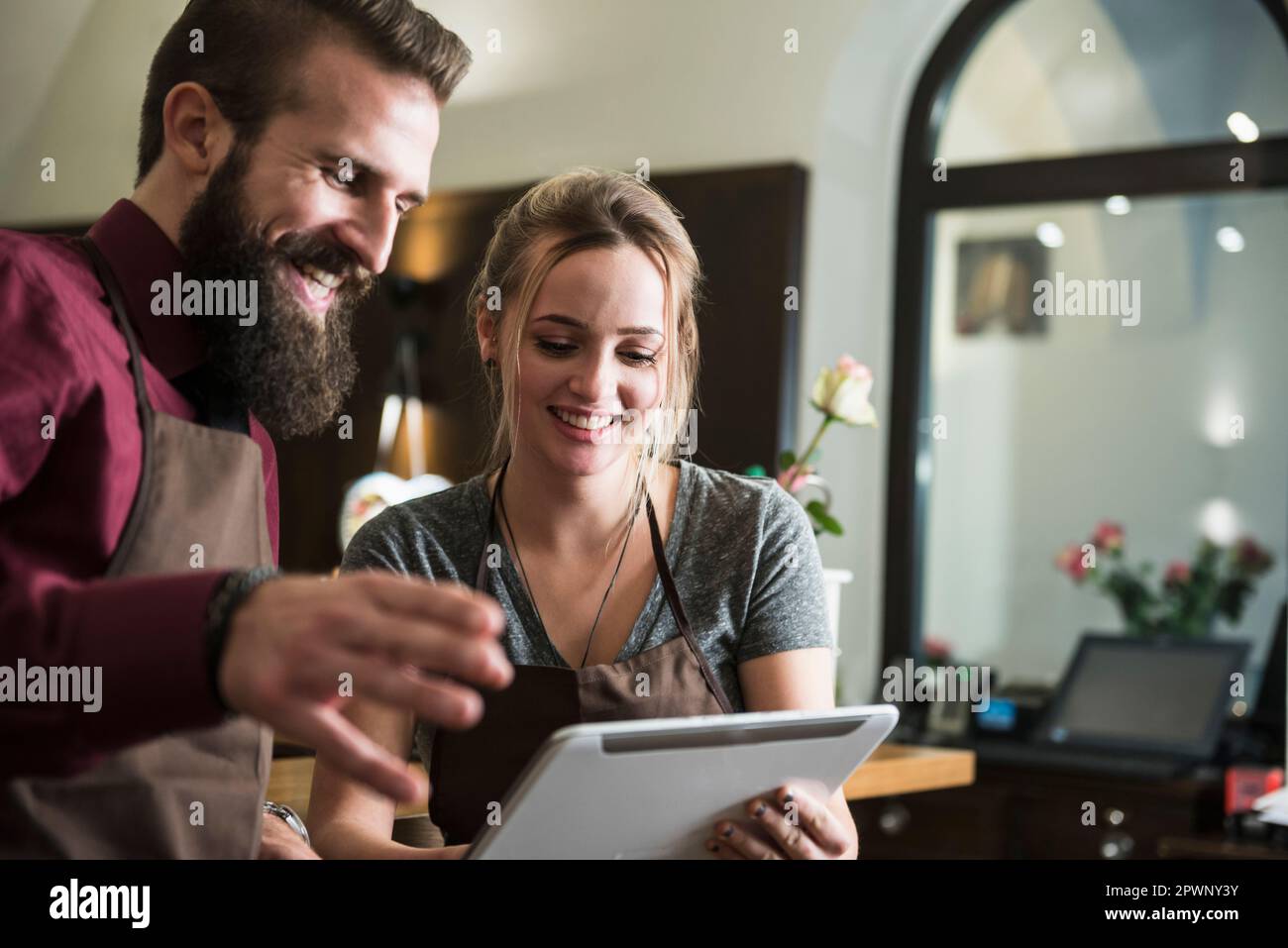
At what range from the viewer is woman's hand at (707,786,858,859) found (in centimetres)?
120

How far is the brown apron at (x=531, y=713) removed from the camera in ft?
5.33

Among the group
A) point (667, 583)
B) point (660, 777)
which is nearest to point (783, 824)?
point (660, 777)

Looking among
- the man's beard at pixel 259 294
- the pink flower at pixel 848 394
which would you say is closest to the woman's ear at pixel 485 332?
the man's beard at pixel 259 294

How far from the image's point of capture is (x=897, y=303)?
13.6 ft

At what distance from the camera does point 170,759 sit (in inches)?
40.7

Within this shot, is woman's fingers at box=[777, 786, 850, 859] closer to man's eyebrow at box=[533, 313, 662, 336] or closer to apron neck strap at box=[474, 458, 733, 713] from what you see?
apron neck strap at box=[474, 458, 733, 713]

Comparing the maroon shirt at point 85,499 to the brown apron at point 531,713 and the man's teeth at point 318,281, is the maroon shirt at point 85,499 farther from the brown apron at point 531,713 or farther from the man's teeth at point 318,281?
the brown apron at point 531,713

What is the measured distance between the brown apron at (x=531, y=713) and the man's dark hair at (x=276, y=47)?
29.1 inches

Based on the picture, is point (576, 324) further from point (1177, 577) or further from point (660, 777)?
point (1177, 577)

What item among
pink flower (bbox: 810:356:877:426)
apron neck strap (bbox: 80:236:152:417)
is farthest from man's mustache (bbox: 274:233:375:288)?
pink flower (bbox: 810:356:877:426)
